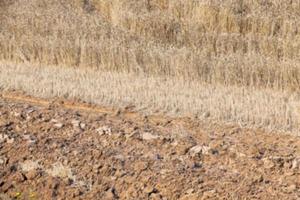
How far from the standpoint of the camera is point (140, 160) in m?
6.82

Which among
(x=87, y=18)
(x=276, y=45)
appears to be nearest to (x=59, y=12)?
(x=87, y=18)

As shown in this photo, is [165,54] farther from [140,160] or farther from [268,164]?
[268,164]

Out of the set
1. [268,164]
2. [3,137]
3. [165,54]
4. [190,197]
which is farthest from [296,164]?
[165,54]

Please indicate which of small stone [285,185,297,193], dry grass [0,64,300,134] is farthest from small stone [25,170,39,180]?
small stone [285,185,297,193]

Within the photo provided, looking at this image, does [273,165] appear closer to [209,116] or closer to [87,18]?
[209,116]

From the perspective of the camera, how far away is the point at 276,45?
10781 millimetres

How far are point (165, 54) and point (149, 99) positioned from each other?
1.97 meters

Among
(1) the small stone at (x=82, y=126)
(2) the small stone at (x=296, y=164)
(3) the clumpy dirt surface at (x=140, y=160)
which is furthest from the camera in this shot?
(1) the small stone at (x=82, y=126)

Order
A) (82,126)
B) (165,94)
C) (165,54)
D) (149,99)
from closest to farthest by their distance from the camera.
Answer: (82,126), (149,99), (165,94), (165,54)

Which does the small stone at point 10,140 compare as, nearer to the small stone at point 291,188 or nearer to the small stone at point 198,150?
the small stone at point 198,150

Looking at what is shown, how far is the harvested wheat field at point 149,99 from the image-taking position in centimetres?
661

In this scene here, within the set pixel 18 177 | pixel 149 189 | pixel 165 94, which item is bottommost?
pixel 18 177

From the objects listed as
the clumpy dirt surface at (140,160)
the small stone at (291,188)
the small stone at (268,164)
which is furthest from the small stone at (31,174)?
the small stone at (291,188)

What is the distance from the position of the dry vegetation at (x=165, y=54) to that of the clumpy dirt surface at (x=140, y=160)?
0.78 m
